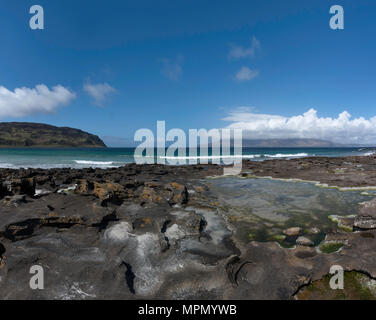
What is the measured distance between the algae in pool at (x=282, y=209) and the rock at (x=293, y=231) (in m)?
0.23

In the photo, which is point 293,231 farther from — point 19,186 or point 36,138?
point 36,138

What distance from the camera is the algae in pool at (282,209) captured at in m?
9.34

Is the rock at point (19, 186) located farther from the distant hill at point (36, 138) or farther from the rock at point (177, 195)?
the distant hill at point (36, 138)

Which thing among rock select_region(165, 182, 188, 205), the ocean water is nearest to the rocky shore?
rock select_region(165, 182, 188, 205)

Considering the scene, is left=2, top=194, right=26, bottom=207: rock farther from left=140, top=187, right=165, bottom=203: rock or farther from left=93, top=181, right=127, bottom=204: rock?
left=140, top=187, right=165, bottom=203: rock

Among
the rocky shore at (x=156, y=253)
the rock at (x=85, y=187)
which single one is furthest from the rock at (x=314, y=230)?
Result: the rock at (x=85, y=187)

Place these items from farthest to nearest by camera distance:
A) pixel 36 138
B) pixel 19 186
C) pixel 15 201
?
pixel 36 138
pixel 19 186
pixel 15 201

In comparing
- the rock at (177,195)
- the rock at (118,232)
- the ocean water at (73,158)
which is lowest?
the rock at (118,232)

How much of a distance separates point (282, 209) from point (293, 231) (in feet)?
12.2

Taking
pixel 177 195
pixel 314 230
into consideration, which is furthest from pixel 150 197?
pixel 314 230

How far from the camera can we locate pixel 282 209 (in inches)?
498

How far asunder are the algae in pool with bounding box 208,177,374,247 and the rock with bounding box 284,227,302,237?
226 mm

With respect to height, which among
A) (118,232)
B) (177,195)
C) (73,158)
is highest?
(73,158)

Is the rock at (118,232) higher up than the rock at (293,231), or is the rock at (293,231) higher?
the rock at (118,232)
